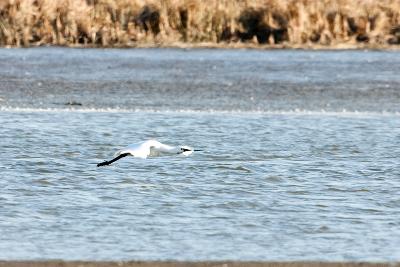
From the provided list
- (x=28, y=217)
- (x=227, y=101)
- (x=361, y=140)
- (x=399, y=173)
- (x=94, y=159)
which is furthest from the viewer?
(x=227, y=101)

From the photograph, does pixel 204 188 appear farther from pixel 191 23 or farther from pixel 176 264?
pixel 191 23

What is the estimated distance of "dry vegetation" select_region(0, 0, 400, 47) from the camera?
2641 centimetres

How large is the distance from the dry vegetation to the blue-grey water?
128 inches

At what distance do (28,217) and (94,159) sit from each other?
3.47 metres

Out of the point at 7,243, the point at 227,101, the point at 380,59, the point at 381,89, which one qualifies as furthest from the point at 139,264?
the point at 380,59

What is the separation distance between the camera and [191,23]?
26.9m

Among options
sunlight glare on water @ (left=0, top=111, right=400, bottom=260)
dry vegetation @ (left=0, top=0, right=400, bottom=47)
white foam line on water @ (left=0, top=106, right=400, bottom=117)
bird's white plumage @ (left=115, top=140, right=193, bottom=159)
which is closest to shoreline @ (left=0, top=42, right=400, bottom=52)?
dry vegetation @ (left=0, top=0, right=400, bottom=47)

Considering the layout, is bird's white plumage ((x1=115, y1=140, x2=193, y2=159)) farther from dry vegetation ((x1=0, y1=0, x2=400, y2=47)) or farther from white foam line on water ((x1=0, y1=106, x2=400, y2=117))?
dry vegetation ((x1=0, y1=0, x2=400, y2=47))

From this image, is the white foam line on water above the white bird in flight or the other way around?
the other way around

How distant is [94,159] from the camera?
39.7ft

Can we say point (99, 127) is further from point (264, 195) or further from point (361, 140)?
point (264, 195)

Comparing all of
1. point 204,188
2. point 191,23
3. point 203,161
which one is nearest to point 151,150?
point 204,188

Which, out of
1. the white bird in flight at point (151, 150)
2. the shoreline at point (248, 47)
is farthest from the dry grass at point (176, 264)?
the shoreline at point (248, 47)

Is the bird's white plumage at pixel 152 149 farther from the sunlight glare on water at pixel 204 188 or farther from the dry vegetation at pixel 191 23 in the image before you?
the dry vegetation at pixel 191 23
